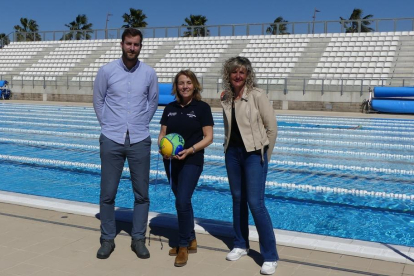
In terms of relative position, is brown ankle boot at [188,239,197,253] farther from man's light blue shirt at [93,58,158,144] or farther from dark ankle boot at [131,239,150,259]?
man's light blue shirt at [93,58,158,144]

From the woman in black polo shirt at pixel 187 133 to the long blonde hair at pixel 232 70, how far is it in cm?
25

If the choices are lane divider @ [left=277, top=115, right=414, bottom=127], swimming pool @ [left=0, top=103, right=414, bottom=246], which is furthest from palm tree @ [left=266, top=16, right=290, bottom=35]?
swimming pool @ [left=0, top=103, right=414, bottom=246]

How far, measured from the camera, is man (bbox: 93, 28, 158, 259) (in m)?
3.63

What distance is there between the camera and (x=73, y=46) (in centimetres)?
3078

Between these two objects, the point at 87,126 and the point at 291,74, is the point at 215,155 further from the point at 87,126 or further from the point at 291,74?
the point at 291,74

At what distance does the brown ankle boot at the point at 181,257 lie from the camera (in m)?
3.43

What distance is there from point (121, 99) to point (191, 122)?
55 cm

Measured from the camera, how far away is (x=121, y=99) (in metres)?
3.66

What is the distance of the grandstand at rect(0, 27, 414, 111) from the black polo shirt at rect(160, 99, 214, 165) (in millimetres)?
16125

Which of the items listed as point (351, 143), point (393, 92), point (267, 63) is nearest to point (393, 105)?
point (393, 92)

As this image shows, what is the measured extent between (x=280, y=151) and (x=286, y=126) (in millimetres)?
4160

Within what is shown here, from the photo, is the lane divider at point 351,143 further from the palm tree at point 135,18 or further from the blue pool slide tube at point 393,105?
the palm tree at point 135,18

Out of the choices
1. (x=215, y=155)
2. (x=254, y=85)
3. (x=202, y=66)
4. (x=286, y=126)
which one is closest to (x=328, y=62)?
(x=202, y=66)

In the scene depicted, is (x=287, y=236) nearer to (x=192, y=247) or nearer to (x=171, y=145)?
(x=192, y=247)
